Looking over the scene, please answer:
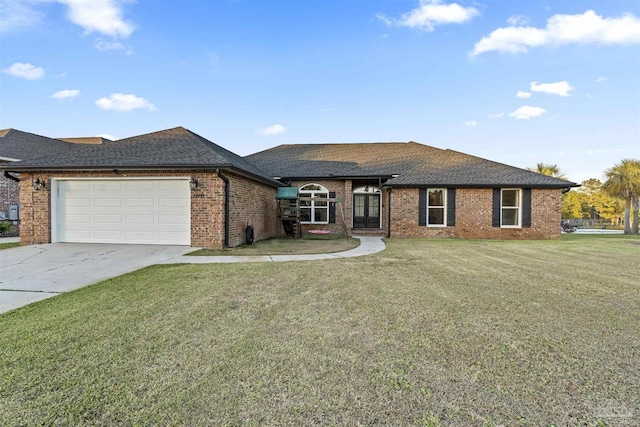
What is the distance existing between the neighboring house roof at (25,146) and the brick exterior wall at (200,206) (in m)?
4.32

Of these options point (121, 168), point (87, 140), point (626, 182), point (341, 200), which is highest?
point (87, 140)

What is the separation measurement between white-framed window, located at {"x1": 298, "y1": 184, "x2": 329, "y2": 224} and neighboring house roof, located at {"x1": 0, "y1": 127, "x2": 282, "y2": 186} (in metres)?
4.00

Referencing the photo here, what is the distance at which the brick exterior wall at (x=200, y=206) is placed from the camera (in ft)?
29.4

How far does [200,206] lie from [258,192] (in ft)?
9.90

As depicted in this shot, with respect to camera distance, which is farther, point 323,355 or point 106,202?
point 106,202

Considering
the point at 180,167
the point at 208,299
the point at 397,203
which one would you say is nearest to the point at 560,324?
the point at 208,299

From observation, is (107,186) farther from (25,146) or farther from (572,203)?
(572,203)

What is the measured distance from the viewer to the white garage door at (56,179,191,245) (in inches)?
363

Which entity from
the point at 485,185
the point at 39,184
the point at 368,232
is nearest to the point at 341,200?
the point at 368,232

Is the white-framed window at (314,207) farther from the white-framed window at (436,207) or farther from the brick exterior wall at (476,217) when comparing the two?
the white-framed window at (436,207)

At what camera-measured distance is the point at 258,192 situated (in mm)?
11664

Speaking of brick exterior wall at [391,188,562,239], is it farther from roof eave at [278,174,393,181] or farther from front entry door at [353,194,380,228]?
front entry door at [353,194,380,228]

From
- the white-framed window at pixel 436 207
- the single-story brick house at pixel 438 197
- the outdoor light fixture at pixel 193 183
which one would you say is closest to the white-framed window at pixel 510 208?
the single-story brick house at pixel 438 197

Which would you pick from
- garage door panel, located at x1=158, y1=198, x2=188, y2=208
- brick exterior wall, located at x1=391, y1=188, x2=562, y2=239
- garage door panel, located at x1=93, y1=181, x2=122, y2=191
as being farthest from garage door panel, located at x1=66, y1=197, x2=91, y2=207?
brick exterior wall, located at x1=391, y1=188, x2=562, y2=239
